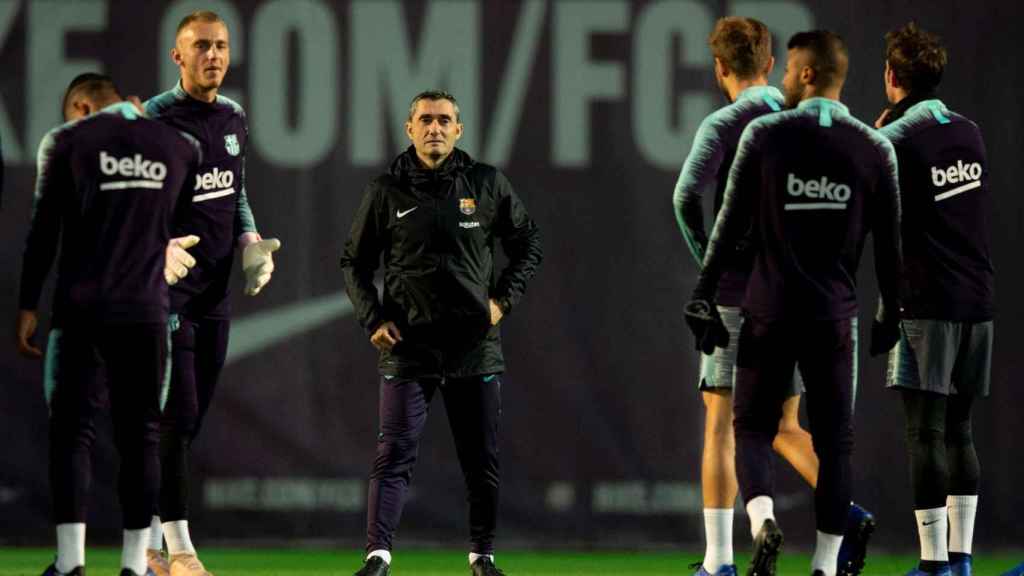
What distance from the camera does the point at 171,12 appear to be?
7.24 metres

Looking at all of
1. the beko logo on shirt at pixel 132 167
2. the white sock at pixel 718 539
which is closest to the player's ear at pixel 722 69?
the white sock at pixel 718 539

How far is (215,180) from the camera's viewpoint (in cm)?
559

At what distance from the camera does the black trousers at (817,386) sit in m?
4.73

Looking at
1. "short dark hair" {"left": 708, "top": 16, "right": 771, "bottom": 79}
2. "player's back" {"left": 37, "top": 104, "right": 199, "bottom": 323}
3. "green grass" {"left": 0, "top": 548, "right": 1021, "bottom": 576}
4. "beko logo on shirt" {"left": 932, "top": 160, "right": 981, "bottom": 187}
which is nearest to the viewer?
"player's back" {"left": 37, "top": 104, "right": 199, "bottom": 323}

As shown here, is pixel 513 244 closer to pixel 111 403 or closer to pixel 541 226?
pixel 541 226

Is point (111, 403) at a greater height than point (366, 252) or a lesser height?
lesser

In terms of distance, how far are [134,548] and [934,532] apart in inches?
105

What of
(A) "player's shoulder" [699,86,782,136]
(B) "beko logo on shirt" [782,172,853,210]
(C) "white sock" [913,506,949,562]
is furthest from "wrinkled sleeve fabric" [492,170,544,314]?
(C) "white sock" [913,506,949,562]

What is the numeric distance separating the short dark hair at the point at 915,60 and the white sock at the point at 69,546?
3122 millimetres

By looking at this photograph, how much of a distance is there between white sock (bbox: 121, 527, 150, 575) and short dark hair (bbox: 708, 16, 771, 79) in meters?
2.53

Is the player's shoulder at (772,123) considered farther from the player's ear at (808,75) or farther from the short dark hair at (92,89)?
the short dark hair at (92,89)

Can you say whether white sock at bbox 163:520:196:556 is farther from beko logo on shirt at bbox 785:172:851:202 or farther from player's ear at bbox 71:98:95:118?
beko logo on shirt at bbox 785:172:851:202

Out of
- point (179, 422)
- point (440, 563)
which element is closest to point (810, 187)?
point (179, 422)

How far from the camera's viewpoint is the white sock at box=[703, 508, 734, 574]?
5.30 metres
